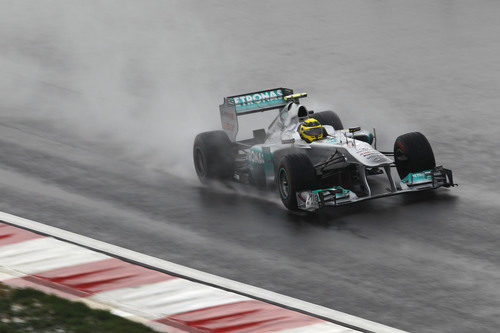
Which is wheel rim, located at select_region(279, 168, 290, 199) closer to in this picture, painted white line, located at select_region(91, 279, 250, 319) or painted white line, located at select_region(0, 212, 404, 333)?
painted white line, located at select_region(0, 212, 404, 333)

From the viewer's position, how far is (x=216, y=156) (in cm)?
1484

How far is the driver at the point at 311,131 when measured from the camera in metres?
13.9

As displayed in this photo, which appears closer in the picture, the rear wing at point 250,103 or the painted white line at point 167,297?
the painted white line at point 167,297

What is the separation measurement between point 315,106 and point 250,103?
4.49 metres

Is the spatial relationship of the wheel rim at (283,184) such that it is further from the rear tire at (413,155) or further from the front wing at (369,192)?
the rear tire at (413,155)

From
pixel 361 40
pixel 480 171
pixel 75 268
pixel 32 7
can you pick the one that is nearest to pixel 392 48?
pixel 361 40

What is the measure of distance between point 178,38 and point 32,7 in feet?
17.7

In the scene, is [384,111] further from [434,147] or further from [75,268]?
[75,268]

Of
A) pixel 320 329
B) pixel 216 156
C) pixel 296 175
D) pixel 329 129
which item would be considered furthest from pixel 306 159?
pixel 320 329

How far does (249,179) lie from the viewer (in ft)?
48.0

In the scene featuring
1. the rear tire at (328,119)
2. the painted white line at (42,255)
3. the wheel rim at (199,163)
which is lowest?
the painted white line at (42,255)

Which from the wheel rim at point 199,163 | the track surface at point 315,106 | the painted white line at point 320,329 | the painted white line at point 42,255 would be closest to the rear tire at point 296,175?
the track surface at point 315,106

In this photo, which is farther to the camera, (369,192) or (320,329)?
(369,192)

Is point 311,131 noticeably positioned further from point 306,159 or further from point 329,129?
point 306,159
